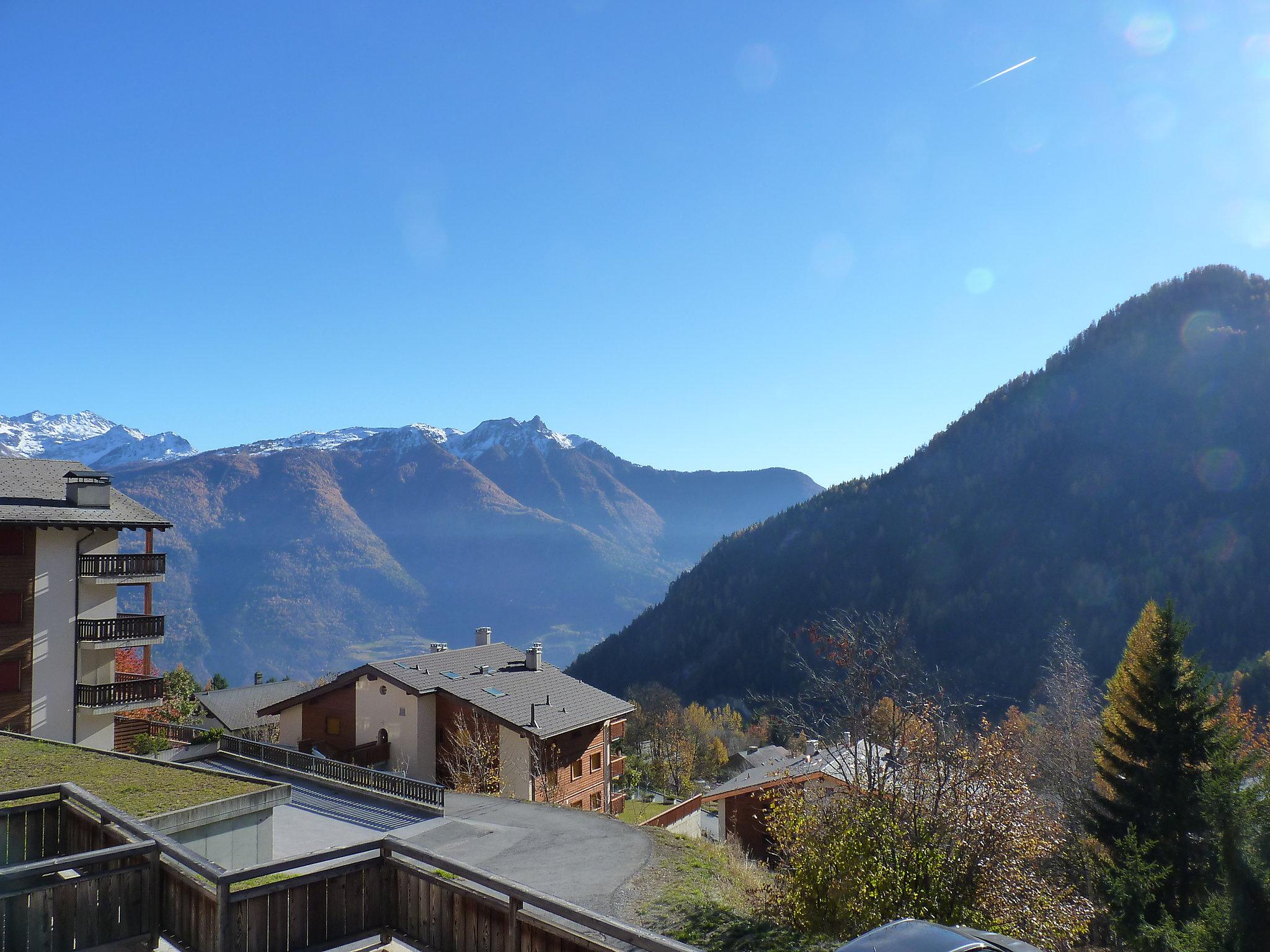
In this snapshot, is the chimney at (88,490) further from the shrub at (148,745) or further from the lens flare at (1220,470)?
the lens flare at (1220,470)

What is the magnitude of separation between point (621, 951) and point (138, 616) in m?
30.2

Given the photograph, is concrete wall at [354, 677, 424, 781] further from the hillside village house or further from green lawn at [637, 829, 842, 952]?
green lawn at [637, 829, 842, 952]

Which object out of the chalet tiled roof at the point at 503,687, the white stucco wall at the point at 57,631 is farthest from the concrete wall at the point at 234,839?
the white stucco wall at the point at 57,631

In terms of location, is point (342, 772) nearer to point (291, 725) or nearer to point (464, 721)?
point (464, 721)

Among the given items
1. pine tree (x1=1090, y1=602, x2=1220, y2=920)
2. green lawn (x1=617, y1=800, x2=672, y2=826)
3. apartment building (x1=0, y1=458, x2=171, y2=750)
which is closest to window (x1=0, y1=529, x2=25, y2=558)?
apartment building (x1=0, y1=458, x2=171, y2=750)

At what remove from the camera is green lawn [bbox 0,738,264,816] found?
33.4ft

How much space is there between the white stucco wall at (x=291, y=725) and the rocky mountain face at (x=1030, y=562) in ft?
339

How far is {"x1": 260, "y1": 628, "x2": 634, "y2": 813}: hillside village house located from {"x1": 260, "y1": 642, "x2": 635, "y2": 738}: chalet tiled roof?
0.22 feet

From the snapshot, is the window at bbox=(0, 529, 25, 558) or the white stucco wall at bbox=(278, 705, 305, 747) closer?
the window at bbox=(0, 529, 25, 558)

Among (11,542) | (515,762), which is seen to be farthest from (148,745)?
(515,762)

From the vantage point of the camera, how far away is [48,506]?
28.1m

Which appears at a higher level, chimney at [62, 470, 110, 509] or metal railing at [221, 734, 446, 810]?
chimney at [62, 470, 110, 509]

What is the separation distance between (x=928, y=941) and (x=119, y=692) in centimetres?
3095

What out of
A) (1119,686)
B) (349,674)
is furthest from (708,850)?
(1119,686)
